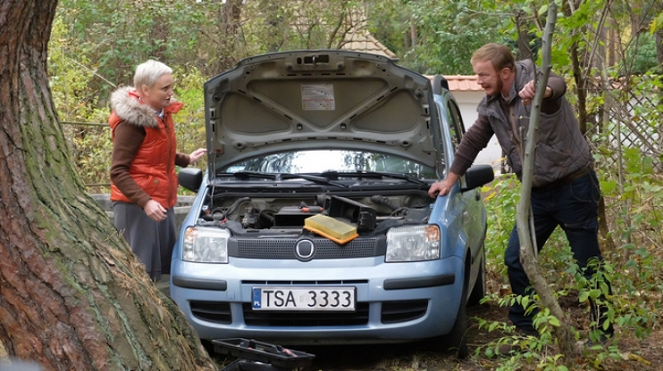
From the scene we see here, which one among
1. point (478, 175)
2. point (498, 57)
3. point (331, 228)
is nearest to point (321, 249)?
point (331, 228)

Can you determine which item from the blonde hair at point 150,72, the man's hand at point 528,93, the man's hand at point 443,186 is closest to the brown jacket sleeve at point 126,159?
the blonde hair at point 150,72

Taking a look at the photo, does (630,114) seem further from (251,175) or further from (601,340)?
(251,175)

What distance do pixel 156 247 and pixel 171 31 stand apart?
11.3 meters

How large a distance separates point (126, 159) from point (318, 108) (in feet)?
4.96

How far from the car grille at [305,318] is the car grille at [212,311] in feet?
0.39

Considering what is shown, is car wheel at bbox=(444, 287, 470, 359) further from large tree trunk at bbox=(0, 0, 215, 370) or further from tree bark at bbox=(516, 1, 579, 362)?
large tree trunk at bbox=(0, 0, 215, 370)

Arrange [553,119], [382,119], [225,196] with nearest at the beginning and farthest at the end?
[553,119], [225,196], [382,119]

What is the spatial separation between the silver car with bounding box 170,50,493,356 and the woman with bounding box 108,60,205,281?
31 centimetres

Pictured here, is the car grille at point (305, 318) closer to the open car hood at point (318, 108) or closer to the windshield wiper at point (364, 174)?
the windshield wiper at point (364, 174)

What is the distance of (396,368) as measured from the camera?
535 cm

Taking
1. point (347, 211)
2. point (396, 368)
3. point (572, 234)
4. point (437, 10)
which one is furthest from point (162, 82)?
A: point (437, 10)

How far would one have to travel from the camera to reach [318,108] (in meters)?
6.48

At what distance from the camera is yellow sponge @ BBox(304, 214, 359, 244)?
520cm

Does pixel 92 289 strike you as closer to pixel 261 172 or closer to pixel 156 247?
pixel 156 247
